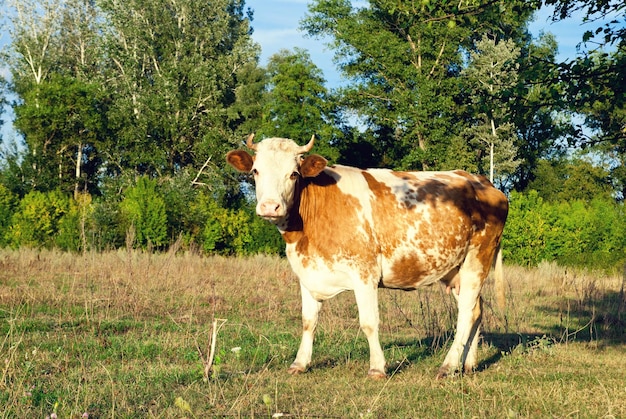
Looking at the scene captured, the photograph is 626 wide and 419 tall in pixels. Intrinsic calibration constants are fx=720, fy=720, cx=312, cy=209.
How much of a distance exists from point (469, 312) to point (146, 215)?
25.6 meters

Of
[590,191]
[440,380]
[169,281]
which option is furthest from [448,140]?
[440,380]

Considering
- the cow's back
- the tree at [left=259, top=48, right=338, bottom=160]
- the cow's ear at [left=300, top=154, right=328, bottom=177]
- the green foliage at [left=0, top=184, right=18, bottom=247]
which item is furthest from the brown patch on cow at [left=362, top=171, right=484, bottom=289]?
the tree at [left=259, top=48, right=338, bottom=160]

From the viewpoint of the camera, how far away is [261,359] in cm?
877

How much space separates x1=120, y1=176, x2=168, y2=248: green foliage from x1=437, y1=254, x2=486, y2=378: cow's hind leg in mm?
24397

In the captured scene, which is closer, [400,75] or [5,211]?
[5,211]

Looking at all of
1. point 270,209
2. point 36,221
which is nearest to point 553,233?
point 36,221

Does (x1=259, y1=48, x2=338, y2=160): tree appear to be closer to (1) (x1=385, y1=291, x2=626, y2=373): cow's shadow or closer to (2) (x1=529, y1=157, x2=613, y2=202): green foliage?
(2) (x1=529, y1=157, x2=613, y2=202): green foliage

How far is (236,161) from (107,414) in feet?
11.2

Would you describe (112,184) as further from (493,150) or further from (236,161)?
(236,161)

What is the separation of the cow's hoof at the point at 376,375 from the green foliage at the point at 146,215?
2516 centimetres

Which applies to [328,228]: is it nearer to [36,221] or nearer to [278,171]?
[278,171]

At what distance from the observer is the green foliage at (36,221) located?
31598 mm

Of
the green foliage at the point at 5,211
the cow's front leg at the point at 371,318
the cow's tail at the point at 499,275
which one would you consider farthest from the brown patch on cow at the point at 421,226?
the green foliage at the point at 5,211

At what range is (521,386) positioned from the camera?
7355mm
